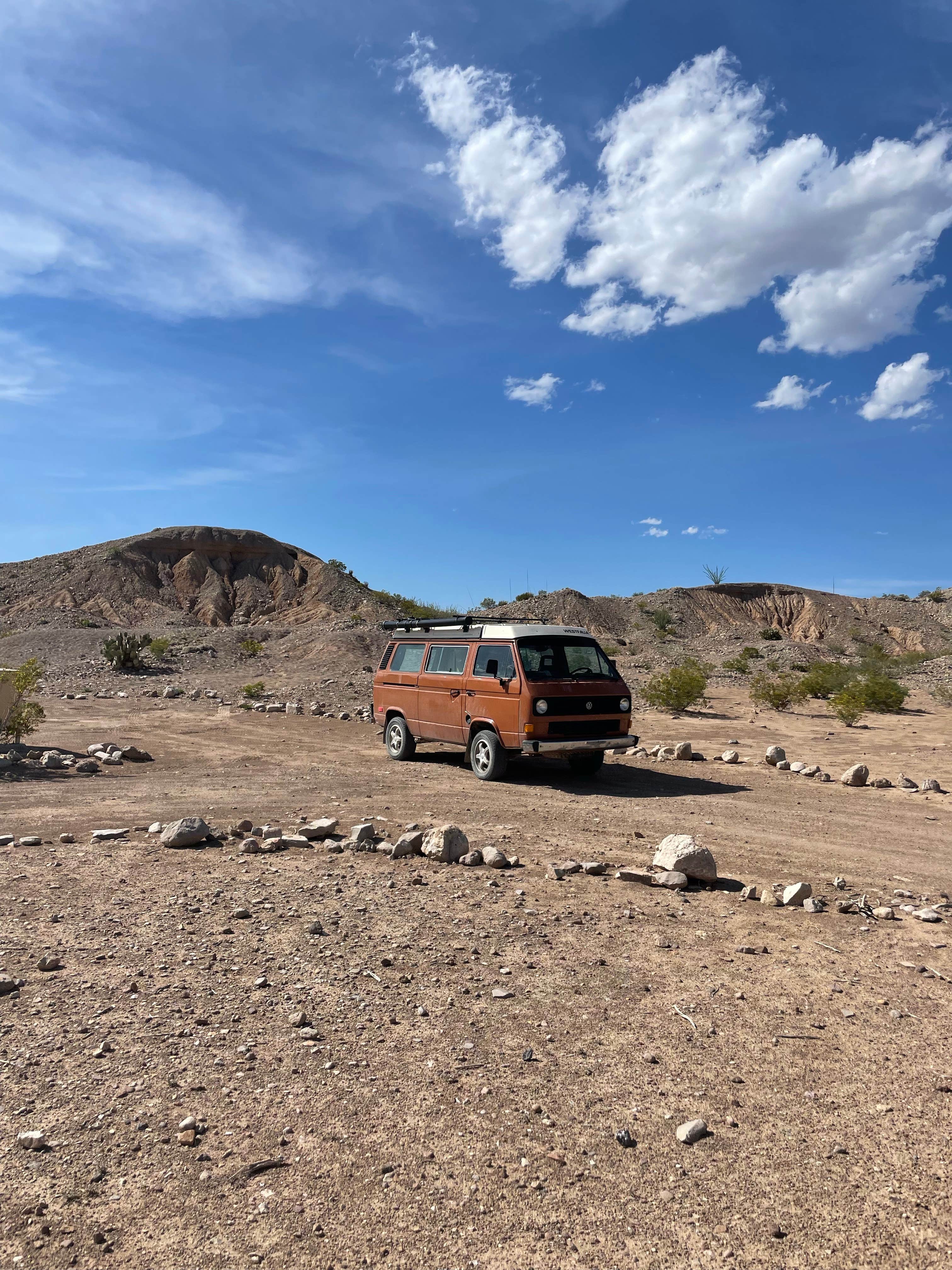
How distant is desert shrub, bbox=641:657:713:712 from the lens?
2103 cm

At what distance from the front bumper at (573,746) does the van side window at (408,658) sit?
3101mm

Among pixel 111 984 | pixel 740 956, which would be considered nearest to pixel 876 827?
pixel 740 956

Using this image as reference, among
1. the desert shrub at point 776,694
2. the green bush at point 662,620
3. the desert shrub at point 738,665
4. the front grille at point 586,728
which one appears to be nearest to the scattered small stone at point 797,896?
the front grille at point 586,728

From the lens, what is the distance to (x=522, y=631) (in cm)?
1132

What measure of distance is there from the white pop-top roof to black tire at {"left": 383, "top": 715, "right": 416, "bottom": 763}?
2586mm

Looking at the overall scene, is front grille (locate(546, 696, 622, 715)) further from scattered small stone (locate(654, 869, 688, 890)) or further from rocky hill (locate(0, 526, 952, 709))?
rocky hill (locate(0, 526, 952, 709))

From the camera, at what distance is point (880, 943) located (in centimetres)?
514

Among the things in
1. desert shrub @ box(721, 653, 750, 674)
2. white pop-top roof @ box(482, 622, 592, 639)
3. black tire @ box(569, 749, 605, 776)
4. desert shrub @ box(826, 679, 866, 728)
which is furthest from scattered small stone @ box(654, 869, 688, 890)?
desert shrub @ box(721, 653, 750, 674)

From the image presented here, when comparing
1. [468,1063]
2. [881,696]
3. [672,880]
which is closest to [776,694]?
[881,696]

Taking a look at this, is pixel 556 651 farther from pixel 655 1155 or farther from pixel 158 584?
pixel 158 584

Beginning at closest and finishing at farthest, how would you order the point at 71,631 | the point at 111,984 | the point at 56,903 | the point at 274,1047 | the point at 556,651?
the point at 274,1047, the point at 111,984, the point at 56,903, the point at 556,651, the point at 71,631

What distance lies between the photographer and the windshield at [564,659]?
436 inches

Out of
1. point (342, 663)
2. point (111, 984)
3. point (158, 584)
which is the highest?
point (158, 584)

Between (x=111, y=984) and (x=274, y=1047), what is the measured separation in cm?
124
